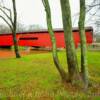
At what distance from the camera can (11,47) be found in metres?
30.2

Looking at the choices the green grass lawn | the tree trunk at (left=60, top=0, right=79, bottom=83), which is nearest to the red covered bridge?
the green grass lawn

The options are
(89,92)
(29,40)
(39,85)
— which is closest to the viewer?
(89,92)

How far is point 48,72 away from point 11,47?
1995 cm

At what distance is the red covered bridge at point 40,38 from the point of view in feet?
81.6

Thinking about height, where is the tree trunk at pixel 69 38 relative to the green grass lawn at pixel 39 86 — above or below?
above

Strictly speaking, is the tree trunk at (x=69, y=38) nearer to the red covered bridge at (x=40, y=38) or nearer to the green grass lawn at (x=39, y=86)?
the green grass lawn at (x=39, y=86)

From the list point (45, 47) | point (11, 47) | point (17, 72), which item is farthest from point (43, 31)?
point (17, 72)

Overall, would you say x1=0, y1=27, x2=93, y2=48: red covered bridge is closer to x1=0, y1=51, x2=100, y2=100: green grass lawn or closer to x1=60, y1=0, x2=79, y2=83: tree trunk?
x1=0, y1=51, x2=100, y2=100: green grass lawn

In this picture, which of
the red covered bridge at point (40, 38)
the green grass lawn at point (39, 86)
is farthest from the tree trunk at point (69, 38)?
the red covered bridge at point (40, 38)

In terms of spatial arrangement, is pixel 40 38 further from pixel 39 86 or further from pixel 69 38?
pixel 69 38

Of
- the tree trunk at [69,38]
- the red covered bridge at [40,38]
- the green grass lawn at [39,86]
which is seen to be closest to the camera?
the green grass lawn at [39,86]

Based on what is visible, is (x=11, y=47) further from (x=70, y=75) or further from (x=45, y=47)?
(x=70, y=75)

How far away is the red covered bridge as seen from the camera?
81.6 feet

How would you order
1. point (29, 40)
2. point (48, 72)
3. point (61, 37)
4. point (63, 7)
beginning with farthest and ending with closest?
point (29, 40), point (61, 37), point (48, 72), point (63, 7)
